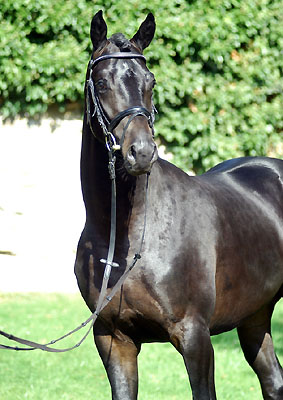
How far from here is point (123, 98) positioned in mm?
3137

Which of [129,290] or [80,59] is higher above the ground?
[80,59]

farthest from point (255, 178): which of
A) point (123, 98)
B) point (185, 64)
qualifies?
point (185, 64)

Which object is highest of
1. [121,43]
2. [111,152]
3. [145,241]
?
[121,43]

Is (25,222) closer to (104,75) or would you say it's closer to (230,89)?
(230,89)

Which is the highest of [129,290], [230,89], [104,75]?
[230,89]

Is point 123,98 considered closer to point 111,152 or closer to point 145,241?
point 111,152

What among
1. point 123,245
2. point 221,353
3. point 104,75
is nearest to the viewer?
point 104,75

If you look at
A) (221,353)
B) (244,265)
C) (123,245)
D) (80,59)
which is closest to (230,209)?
(244,265)

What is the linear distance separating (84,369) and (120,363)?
105 inches

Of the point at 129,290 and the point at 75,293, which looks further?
the point at 75,293

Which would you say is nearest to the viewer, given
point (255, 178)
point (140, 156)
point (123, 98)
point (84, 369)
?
point (140, 156)

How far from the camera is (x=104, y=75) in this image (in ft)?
10.5

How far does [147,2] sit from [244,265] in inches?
226

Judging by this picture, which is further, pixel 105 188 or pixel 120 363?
pixel 120 363
